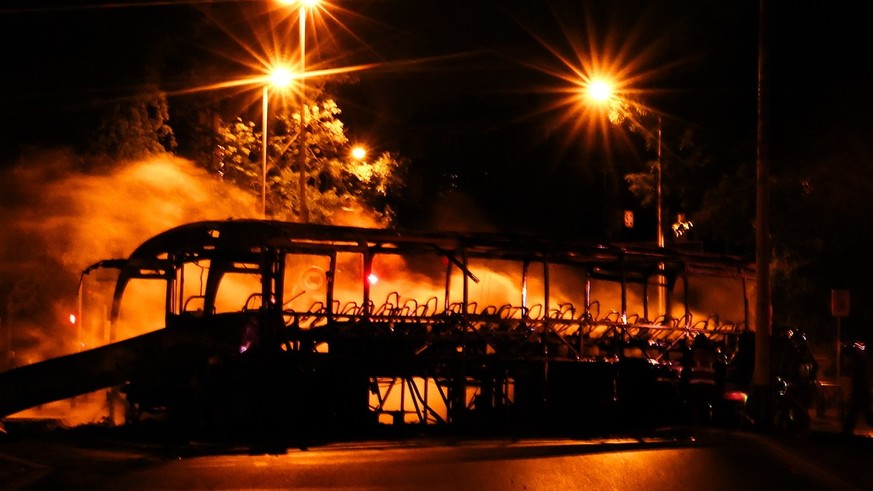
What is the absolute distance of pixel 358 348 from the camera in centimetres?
1470

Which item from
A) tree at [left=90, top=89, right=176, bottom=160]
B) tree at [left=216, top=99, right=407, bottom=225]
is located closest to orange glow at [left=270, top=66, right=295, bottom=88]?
tree at [left=90, top=89, right=176, bottom=160]

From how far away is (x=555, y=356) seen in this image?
1639 centimetres

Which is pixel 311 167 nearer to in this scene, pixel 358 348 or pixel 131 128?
pixel 131 128

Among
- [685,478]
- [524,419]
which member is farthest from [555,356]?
[685,478]

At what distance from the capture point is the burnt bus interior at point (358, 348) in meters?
13.2

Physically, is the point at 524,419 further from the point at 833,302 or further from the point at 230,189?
the point at 230,189

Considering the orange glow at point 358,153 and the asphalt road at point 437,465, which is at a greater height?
the orange glow at point 358,153

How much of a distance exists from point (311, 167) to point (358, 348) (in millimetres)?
15030

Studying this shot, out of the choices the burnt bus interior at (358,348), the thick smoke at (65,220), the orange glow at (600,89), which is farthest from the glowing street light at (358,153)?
the burnt bus interior at (358,348)

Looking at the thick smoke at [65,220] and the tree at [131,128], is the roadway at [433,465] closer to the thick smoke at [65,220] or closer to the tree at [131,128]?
the thick smoke at [65,220]

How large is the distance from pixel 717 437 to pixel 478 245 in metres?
4.69

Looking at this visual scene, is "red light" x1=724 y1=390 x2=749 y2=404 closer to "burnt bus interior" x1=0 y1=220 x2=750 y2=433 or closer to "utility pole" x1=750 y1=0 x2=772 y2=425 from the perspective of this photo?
"burnt bus interior" x1=0 y1=220 x2=750 y2=433

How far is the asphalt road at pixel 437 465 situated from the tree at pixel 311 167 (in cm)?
1519

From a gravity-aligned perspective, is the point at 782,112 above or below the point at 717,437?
above
